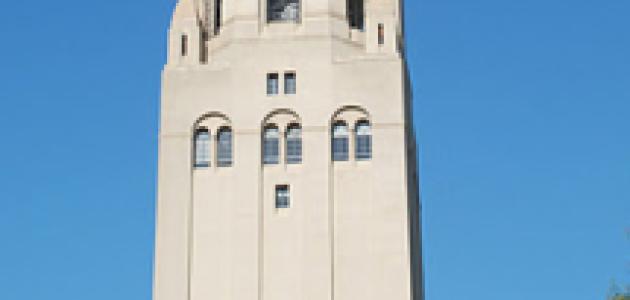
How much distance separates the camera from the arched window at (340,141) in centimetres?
5959

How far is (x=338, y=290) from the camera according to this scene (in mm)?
57531

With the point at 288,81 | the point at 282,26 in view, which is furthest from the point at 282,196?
the point at 282,26

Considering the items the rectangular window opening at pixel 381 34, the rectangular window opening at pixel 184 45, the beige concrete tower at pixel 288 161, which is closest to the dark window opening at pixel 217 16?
the beige concrete tower at pixel 288 161

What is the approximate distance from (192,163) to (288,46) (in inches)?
256

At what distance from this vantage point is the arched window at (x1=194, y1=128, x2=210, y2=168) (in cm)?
6050

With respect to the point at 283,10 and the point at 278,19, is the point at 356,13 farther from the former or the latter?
the point at 278,19

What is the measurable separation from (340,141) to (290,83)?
3.43m

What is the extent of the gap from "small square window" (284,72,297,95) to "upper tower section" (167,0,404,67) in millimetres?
1755

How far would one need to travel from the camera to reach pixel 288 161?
59.9m

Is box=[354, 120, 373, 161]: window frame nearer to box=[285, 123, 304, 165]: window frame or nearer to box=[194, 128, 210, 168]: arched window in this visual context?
box=[285, 123, 304, 165]: window frame

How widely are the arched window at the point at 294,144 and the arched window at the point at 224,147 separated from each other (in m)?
2.46

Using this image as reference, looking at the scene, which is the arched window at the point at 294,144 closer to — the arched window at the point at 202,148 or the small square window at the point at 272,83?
the small square window at the point at 272,83

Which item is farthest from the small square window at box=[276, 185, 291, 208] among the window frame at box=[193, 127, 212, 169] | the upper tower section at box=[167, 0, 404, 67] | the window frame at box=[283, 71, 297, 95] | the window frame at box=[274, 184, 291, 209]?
the upper tower section at box=[167, 0, 404, 67]

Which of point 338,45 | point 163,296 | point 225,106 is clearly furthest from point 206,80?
point 163,296
